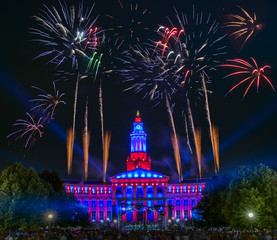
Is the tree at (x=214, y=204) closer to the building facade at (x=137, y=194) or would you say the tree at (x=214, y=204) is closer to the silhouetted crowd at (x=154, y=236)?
the silhouetted crowd at (x=154, y=236)

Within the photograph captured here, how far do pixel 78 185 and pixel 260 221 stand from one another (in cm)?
9447

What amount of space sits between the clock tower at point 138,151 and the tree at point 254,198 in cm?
9314

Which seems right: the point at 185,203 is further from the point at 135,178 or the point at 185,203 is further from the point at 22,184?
the point at 22,184

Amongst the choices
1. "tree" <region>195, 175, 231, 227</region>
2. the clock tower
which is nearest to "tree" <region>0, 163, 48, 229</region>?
"tree" <region>195, 175, 231, 227</region>

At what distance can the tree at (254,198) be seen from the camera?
56.8 meters

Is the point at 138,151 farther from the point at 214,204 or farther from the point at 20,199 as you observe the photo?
the point at 20,199

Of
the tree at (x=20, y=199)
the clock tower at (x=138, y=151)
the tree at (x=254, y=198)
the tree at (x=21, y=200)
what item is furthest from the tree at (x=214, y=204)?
the clock tower at (x=138, y=151)

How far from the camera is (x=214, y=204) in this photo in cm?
7925

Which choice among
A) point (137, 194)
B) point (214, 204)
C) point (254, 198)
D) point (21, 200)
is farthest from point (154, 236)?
point (137, 194)

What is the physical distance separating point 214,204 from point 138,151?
79.7m

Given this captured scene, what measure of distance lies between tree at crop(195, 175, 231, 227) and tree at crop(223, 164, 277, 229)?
13.5 m

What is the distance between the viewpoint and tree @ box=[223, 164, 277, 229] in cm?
5678

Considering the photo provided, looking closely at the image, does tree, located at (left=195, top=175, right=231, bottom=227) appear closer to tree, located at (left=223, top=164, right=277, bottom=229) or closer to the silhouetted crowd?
tree, located at (left=223, top=164, right=277, bottom=229)

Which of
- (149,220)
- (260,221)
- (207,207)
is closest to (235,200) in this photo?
(260,221)
